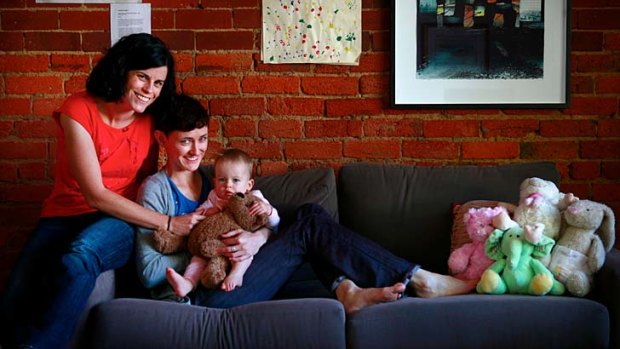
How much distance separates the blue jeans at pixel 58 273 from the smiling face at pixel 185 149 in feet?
0.92

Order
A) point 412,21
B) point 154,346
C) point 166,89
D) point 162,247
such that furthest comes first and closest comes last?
point 412,21, point 166,89, point 162,247, point 154,346

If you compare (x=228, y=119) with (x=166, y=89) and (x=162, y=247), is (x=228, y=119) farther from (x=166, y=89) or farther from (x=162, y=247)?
(x=162, y=247)

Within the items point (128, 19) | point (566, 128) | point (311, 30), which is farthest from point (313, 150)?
point (566, 128)

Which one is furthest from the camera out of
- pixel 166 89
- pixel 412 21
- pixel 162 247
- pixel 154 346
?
pixel 412 21

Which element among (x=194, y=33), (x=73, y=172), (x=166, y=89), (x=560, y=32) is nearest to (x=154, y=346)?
(x=73, y=172)

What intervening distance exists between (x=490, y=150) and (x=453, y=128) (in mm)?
191

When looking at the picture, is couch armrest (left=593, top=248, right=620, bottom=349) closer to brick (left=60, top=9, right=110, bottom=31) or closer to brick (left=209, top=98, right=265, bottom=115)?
brick (left=209, top=98, right=265, bottom=115)

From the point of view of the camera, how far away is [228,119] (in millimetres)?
2988

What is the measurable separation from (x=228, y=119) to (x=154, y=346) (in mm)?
1273

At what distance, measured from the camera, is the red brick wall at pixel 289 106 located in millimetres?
2938

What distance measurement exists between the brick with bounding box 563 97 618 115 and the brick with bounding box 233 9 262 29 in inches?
A: 55.0

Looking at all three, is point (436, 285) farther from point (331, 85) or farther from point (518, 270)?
point (331, 85)

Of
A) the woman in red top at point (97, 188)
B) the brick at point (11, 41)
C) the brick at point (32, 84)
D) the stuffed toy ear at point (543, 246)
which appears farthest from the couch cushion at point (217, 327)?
the brick at point (11, 41)

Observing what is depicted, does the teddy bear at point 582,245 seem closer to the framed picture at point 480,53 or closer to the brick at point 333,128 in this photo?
the framed picture at point 480,53
